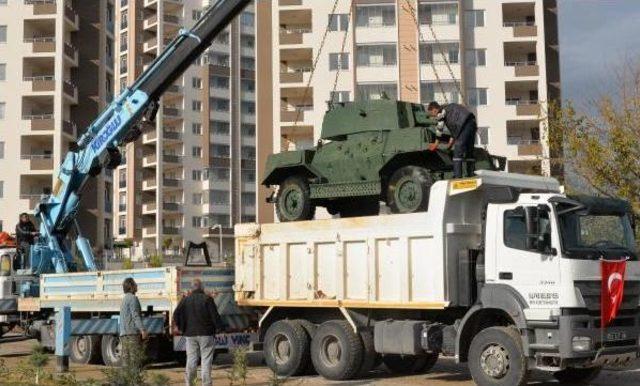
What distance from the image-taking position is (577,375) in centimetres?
1300

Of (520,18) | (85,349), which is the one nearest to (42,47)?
(520,18)

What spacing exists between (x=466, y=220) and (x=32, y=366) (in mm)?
6663

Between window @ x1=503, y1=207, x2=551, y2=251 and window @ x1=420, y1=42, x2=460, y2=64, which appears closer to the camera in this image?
window @ x1=503, y1=207, x2=551, y2=251

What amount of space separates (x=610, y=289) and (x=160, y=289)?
7.27 metres

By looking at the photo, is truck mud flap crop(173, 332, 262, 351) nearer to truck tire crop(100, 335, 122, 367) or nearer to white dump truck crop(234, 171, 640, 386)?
white dump truck crop(234, 171, 640, 386)

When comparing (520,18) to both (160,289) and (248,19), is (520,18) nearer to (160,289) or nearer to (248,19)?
(248,19)

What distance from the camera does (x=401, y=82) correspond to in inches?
2025

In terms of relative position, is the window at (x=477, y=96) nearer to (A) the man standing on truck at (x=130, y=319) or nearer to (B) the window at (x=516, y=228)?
(B) the window at (x=516, y=228)

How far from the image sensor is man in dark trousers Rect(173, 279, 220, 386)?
11.4 m

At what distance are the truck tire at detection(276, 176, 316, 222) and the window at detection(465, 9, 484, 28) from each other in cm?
3973

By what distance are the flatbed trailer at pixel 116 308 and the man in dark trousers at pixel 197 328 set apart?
1789 millimetres

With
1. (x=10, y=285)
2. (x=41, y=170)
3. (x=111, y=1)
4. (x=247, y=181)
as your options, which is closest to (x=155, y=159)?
(x=247, y=181)

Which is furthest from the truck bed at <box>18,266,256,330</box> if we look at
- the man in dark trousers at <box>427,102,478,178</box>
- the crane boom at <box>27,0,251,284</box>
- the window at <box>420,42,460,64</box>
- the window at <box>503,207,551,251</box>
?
the window at <box>420,42,460,64</box>

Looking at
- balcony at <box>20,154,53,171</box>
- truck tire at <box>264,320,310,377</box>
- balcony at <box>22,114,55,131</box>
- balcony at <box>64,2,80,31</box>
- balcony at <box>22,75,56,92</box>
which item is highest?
balcony at <box>64,2,80,31</box>
